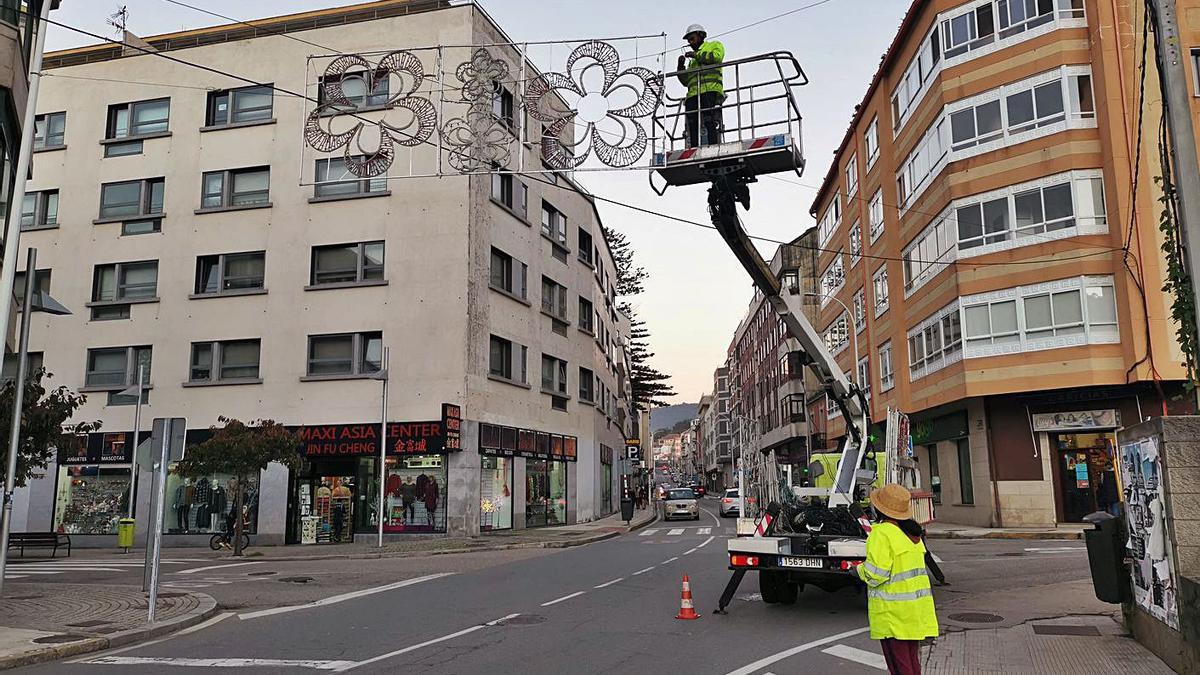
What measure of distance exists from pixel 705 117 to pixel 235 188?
23.6 metres

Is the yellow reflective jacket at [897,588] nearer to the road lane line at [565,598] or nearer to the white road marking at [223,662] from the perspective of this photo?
the white road marking at [223,662]

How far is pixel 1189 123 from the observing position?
303 inches

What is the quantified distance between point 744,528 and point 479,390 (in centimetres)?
1669

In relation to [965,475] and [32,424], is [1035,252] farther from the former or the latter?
[32,424]

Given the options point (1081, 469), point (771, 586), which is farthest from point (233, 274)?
point (1081, 469)

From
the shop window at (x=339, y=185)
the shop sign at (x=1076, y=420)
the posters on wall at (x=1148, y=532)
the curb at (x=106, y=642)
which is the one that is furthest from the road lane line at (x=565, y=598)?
the shop sign at (x=1076, y=420)

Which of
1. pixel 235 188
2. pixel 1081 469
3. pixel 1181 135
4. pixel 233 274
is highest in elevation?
pixel 235 188

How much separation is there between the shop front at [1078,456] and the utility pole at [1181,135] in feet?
71.9

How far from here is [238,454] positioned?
930 inches

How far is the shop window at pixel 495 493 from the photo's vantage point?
2947cm

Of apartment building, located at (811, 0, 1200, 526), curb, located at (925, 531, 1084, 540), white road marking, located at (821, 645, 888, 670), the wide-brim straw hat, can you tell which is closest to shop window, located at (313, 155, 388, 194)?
apartment building, located at (811, 0, 1200, 526)

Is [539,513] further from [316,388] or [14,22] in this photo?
[14,22]

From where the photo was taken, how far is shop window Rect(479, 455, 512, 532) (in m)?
29.5

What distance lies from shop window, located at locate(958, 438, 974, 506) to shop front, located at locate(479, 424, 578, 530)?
1487 centimetres
